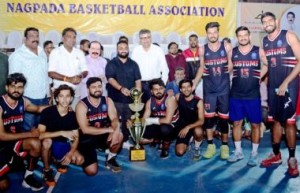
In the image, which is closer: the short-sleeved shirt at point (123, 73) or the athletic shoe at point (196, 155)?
the athletic shoe at point (196, 155)

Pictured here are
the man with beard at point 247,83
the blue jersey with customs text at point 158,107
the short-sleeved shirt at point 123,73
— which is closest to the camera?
the man with beard at point 247,83

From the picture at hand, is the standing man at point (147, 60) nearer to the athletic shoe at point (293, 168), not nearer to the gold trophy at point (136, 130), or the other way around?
the gold trophy at point (136, 130)

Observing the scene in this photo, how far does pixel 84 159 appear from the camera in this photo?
15.0ft

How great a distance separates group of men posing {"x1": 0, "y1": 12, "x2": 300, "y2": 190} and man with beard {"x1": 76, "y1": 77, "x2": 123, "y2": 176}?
0.01 m

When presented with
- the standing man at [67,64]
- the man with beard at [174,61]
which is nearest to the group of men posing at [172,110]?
the standing man at [67,64]

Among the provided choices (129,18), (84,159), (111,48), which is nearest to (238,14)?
(129,18)

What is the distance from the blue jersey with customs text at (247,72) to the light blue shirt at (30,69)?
9.19ft

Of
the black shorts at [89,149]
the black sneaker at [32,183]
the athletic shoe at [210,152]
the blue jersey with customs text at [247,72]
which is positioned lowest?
the black sneaker at [32,183]

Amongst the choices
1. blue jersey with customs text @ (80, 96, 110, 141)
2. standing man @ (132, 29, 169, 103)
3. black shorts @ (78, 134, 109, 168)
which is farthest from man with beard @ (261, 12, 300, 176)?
black shorts @ (78, 134, 109, 168)

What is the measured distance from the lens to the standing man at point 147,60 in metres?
6.00

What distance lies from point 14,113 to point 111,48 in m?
4.13

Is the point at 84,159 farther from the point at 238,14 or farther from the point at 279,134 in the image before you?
the point at 238,14

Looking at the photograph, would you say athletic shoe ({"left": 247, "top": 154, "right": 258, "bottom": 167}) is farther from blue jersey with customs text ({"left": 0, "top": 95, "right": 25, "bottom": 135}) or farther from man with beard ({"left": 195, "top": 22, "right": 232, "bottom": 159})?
blue jersey with customs text ({"left": 0, "top": 95, "right": 25, "bottom": 135})

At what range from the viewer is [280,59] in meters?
4.56
